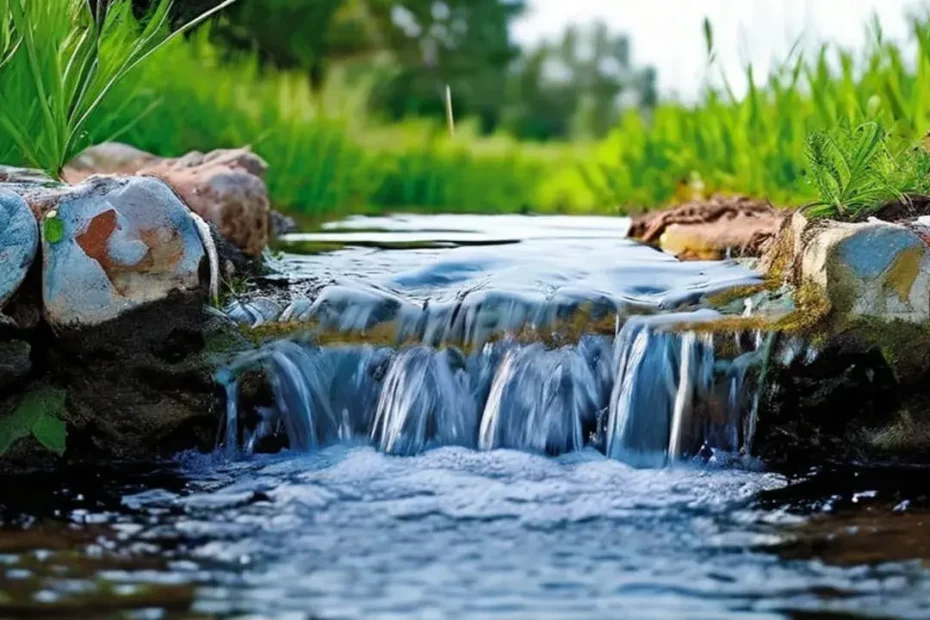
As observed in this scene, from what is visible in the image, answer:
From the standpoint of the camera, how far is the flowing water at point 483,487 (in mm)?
2533

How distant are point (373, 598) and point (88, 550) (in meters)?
0.72

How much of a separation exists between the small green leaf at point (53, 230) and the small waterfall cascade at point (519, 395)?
2.03 feet

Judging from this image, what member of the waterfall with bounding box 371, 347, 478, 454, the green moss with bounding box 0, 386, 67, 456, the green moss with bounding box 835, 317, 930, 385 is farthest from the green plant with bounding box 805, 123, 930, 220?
the green moss with bounding box 0, 386, 67, 456

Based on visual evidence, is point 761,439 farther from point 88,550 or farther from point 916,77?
point 916,77

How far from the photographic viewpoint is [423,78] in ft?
103

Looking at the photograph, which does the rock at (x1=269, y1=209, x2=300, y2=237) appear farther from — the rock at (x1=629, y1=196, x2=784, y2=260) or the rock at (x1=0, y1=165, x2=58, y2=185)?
the rock at (x1=0, y1=165, x2=58, y2=185)

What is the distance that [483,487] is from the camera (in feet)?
10.9

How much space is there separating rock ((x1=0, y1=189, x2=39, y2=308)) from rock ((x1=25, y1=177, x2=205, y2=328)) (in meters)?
0.04

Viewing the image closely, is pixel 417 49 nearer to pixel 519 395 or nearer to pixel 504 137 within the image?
pixel 504 137

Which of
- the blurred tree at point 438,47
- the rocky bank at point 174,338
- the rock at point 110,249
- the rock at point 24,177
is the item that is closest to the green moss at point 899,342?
the rocky bank at point 174,338

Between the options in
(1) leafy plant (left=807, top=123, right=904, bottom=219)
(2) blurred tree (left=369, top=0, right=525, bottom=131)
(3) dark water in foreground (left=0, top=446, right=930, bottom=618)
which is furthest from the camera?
(2) blurred tree (left=369, top=0, right=525, bottom=131)

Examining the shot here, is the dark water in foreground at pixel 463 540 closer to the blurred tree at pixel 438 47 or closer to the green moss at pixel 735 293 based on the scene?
the green moss at pixel 735 293

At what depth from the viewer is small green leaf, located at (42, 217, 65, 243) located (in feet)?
12.3

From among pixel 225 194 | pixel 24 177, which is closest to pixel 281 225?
pixel 225 194
